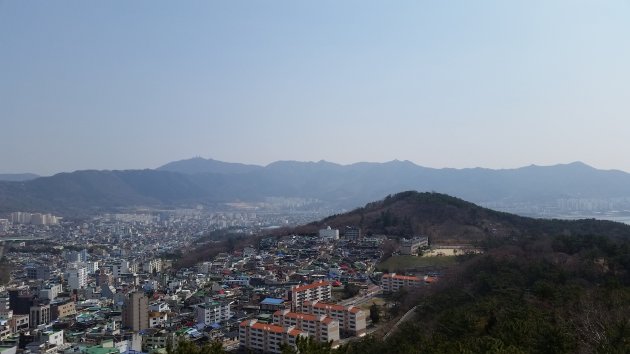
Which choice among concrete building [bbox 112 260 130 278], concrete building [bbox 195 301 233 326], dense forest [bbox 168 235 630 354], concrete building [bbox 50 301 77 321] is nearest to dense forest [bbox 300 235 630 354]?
dense forest [bbox 168 235 630 354]

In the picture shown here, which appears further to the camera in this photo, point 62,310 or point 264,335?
point 62,310

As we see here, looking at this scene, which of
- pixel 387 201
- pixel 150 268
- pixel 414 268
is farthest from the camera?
pixel 387 201

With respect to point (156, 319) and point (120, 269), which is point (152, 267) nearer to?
point (120, 269)

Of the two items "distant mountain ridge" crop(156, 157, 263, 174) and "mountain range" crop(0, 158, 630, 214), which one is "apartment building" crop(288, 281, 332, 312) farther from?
"distant mountain ridge" crop(156, 157, 263, 174)

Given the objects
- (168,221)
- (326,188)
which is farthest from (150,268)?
(326,188)

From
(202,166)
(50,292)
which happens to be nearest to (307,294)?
(50,292)

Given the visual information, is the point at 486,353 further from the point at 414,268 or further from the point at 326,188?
the point at 326,188

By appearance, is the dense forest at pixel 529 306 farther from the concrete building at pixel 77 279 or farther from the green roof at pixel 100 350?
the concrete building at pixel 77 279

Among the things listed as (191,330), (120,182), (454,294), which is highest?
(120,182)
